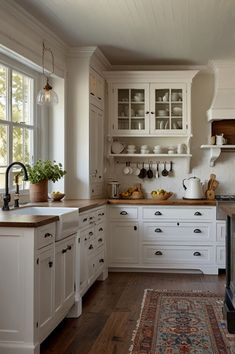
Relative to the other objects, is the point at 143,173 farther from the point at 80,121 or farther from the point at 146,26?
the point at 146,26

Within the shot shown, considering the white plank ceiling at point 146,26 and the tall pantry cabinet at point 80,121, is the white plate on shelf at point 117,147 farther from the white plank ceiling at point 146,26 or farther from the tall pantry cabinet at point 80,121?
the white plank ceiling at point 146,26

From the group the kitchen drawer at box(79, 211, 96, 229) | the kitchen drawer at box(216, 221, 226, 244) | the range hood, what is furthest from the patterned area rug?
the range hood

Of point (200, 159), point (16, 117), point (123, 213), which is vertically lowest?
point (123, 213)

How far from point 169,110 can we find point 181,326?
121 inches

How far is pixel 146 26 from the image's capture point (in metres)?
4.43

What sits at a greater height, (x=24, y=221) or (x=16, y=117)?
(x=16, y=117)

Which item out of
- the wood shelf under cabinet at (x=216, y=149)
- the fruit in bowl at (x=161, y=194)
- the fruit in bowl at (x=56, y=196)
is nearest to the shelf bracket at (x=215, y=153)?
the wood shelf under cabinet at (x=216, y=149)

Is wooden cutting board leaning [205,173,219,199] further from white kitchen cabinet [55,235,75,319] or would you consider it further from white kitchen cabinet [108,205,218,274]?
white kitchen cabinet [55,235,75,319]

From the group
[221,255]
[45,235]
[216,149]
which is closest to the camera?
[45,235]

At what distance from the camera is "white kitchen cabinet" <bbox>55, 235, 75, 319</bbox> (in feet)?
10.8

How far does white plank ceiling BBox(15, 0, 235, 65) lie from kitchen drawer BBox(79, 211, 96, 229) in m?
1.80

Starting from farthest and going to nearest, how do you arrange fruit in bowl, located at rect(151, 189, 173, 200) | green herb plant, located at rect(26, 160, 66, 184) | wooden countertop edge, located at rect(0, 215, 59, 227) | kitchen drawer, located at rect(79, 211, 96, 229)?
fruit in bowl, located at rect(151, 189, 173, 200), green herb plant, located at rect(26, 160, 66, 184), kitchen drawer, located at rect(79, 211, 96, 229), wooden countertop edge, located at rect(0, 215, 59, 227)

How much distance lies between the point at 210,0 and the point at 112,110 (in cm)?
239

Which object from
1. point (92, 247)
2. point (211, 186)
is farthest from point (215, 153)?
point (92, 247)
